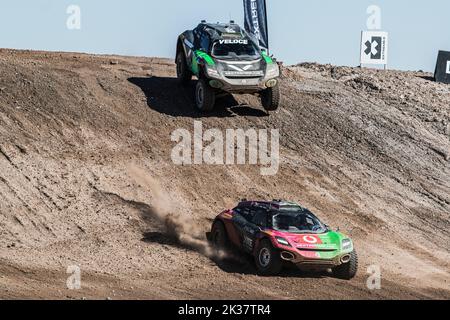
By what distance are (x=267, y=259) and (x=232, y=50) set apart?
980 cm

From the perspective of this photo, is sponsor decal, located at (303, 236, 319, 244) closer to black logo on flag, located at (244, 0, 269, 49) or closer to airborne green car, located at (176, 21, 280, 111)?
airborne green car, located at (176, 21, 280, 111)

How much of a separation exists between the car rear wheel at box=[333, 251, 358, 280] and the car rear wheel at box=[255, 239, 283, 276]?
1.34 m

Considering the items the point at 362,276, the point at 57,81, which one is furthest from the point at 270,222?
the point at 57,81

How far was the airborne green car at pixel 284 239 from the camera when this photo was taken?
17.7m

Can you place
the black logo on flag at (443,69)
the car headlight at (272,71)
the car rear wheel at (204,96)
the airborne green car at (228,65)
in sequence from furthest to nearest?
the black logo on flag at (443,69)
the car rear wheel at (204,96)
the car headlight at (272,71)
the airborne green car at (228,65)

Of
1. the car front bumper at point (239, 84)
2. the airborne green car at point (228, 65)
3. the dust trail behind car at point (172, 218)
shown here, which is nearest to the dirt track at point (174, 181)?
the dust trail behind car at point (172, 218)

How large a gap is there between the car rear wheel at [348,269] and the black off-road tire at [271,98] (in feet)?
31.1

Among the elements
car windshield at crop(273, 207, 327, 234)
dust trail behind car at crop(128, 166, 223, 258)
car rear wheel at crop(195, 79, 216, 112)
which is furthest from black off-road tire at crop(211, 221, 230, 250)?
car rear wheel at crop(195, 79, 216, 112)

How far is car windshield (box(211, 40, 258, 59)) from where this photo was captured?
1025 inches

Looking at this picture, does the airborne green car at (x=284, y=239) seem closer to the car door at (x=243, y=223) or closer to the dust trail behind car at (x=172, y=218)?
the car door at (x=243, y=223)

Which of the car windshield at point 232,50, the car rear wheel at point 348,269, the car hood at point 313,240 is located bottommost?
the car rear wheel at point 348,269

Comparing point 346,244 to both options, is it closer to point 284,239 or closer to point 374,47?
point 284,239

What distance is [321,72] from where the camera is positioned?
1332 inches
